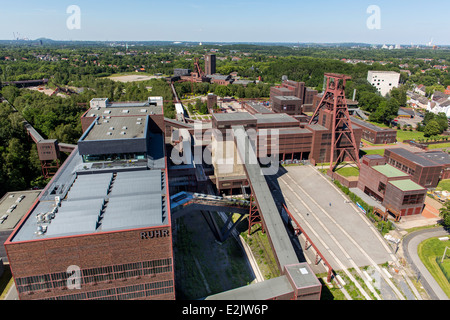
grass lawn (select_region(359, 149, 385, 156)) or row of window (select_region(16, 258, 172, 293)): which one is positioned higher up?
row of window (select_region(16, 258, 172, 293))

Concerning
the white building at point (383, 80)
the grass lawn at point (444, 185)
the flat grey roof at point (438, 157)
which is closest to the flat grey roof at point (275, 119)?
the flat grey roof at point (438, 157)

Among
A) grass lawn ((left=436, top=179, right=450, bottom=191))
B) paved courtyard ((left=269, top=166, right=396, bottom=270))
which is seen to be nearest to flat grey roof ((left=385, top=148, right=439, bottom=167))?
grass lawn ((left=436, top=179, right=450, bottom=191))

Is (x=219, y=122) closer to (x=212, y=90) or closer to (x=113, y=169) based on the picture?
(x=113, y=169)

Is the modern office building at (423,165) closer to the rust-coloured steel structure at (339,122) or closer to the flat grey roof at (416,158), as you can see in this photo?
the flat grey roof at (416,158)

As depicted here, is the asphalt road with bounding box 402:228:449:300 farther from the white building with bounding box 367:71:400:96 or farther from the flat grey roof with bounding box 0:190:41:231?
the white building with bounding box 367:71:400:96

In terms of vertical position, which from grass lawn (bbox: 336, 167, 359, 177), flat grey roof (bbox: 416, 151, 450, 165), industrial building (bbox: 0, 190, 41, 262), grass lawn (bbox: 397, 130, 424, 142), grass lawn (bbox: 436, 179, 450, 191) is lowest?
grass lawn (bbox: 436, 179, 450, 191)

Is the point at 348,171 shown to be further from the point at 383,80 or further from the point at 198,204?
the point at 383,80

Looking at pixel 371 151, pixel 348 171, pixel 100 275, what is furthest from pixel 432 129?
pixel 100 275
